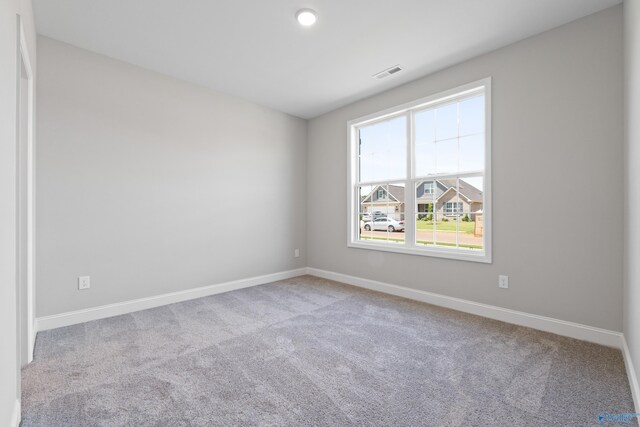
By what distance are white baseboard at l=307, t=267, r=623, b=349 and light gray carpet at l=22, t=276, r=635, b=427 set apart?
4.1 inches

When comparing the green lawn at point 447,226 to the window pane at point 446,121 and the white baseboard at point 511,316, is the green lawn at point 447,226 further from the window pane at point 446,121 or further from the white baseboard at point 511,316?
the window pane at point 446,121

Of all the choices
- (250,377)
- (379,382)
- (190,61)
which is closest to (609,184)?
(379,382)

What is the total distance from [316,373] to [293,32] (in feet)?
9.12

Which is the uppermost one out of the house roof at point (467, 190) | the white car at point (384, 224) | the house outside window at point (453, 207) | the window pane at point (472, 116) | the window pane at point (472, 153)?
the window pane at point (472, 116)

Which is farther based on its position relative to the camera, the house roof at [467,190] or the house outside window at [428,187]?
the house outside window at [428,187]

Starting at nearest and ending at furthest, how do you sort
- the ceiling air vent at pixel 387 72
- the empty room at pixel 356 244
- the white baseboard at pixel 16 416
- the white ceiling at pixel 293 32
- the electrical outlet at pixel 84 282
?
the white baseboard at pixel 16 416 → the empty room at pixel 356 244 → the white ceiling at pixel 293 32 → the electrical outlet at pixel 84 282 → the ceiling air vent at pixel 387 72

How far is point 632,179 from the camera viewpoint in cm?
188

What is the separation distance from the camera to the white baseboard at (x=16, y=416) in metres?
1.36

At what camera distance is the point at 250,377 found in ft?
6.23

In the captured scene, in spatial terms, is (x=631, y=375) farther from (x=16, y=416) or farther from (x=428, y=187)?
(x=16, y=416)

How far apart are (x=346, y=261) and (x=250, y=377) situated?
264 cm

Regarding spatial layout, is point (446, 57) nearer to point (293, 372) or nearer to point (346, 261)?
point (346, 261)

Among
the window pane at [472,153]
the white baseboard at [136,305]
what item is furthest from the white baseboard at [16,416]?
the window pane at [472,153]

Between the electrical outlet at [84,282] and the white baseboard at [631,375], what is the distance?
4143 millimetres
